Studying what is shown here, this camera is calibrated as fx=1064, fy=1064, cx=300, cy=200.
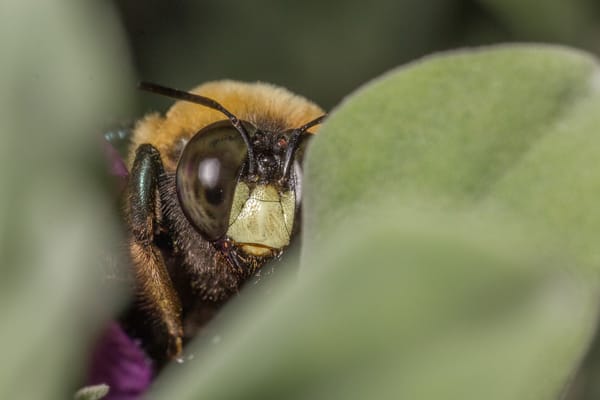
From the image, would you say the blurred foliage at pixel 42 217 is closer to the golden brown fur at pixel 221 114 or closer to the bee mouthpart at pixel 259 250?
the bee mouthpart at pixel 259 250

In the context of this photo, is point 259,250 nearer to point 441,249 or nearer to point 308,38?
point 441,249

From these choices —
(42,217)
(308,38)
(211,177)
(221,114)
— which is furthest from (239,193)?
(308,38)

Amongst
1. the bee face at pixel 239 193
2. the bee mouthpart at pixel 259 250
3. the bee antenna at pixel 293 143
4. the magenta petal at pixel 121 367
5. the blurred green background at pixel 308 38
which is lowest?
the magenta petal at pixel 121 367

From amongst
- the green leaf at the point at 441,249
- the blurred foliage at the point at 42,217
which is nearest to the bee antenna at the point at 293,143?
the green leaf at the point at 441,249

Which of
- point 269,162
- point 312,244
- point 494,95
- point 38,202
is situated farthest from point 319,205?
point 269,162

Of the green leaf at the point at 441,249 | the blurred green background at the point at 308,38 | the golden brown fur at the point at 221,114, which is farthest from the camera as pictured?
the blurred green background at the point at 308,38

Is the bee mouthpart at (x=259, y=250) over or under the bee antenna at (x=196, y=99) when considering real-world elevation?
under

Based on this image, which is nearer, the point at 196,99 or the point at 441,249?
the point at 441,249
